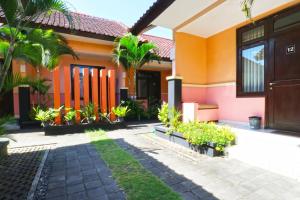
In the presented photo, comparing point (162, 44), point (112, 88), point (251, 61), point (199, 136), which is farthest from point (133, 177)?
point (162, 44)

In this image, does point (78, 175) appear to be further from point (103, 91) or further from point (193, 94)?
point (193, 94)

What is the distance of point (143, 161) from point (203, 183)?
4.22ft

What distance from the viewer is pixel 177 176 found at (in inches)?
114

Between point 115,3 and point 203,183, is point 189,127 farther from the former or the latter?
point 115,3

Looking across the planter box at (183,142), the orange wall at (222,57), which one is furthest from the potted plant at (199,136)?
the orange wall at (222,57)

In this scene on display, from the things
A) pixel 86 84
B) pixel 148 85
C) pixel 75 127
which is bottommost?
pixel 75 127

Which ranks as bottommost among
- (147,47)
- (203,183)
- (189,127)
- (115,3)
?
(203,183)

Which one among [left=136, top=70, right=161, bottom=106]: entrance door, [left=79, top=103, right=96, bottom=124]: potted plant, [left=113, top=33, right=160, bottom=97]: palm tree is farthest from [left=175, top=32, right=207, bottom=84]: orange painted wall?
[left=136, top=70, right=161, bottom=106]: entrance door

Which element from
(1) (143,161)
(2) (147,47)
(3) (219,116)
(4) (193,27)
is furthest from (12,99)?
(3) (219,116)

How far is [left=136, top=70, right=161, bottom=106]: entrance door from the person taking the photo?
488 inches

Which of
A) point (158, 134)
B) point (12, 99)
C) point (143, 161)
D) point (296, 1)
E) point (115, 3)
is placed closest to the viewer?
point (143, 161)

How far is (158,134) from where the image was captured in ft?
18.7

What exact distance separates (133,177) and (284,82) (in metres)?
4.46

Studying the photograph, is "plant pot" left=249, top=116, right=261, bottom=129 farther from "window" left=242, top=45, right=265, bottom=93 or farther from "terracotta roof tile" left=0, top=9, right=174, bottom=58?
"terracotta roof tile" left=0, top=9, right=174, bottom=58
